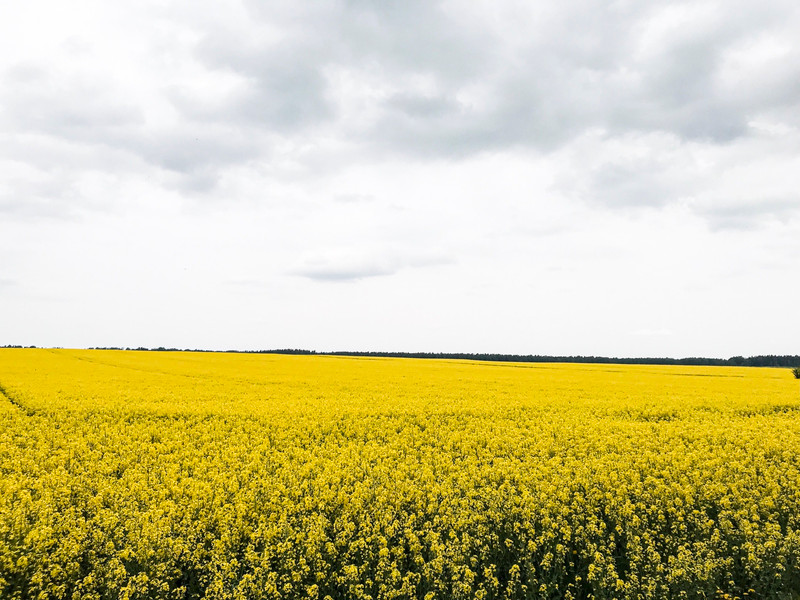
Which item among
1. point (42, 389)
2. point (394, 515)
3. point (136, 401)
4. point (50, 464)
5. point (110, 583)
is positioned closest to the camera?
point (110, 583)

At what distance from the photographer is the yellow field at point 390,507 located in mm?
7500

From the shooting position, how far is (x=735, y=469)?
39.6 feet

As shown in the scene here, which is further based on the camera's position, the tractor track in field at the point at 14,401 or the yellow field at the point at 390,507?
the tractor track in field at the point at 14,401

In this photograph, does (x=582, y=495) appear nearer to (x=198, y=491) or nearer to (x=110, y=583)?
(x=198, y=491)

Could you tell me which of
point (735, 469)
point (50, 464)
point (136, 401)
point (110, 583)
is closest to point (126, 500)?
point (110, 583)

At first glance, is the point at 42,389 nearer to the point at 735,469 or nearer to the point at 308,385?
the point at 308,385

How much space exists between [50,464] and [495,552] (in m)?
11.4

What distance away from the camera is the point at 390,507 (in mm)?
9086

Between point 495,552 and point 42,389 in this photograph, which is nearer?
point 495,552

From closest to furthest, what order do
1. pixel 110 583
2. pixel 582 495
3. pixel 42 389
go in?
pixel 110 583 < pixel 582 495 < pixel 42 389

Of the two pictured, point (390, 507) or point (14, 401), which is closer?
point (390, 507)

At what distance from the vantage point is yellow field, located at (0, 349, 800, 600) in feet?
24.6

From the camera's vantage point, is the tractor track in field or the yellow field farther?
the tractor track in field

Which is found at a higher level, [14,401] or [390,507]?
[390,507]
